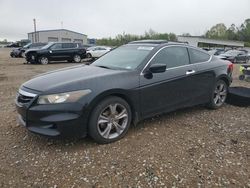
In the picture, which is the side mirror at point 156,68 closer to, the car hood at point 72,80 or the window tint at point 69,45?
the car hood at point 72,80

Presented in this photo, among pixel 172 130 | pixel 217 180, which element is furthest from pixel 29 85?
pixel 217 180

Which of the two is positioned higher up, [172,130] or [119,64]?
[119,64]

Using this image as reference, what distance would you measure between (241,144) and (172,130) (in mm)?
1072

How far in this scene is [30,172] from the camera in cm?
316

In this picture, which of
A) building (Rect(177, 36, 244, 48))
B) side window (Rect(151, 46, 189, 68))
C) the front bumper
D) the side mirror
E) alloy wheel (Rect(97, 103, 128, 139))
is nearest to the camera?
the front bumper

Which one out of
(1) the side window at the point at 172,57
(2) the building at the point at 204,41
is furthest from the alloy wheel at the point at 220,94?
(2) the building at the point at 204,41

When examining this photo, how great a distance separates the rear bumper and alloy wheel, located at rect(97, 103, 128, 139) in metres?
0.33

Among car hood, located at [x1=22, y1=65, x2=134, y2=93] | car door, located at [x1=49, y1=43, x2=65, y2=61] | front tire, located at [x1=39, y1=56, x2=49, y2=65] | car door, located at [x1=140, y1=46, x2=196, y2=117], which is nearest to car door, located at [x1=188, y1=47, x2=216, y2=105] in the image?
car door, located at [x1=140, y1=46, x2=196, y2=117]

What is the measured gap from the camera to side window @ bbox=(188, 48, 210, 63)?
17.0 feet

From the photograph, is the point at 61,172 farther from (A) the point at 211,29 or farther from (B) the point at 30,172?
(A) the point at 211,29

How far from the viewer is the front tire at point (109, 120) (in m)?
3.67

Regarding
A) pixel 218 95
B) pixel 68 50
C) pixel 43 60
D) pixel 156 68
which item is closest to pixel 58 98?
pixel 156 68

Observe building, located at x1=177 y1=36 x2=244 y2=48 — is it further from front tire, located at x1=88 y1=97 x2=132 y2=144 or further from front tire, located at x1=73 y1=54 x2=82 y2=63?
front tire, located at x1=88 y1=97 x2=132 y2=144

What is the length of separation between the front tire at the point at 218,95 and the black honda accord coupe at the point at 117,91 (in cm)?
6
